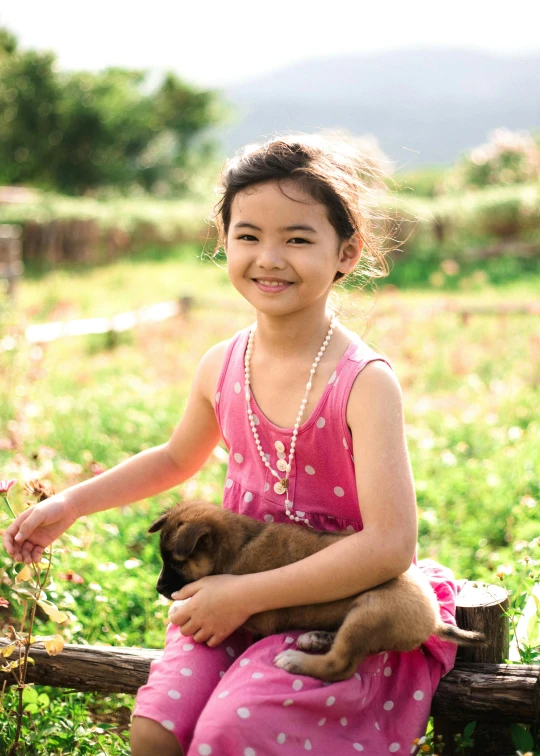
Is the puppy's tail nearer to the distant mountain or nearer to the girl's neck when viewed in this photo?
the girl's neck

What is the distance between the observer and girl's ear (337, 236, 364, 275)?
8.11ft

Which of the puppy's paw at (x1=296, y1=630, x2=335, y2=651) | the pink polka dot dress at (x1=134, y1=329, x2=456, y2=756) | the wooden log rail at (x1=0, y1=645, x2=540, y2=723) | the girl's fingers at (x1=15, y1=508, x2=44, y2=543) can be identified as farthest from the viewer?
the girl's fingers at (x1=15, y1=508, x2=44, y2=543)

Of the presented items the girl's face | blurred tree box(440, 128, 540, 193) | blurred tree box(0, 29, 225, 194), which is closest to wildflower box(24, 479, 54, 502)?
the girl's face

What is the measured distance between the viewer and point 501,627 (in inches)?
94.4

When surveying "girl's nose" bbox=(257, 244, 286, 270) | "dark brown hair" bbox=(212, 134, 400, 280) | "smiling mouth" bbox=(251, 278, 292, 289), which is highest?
"dark brown hair" bbox=(212, 134, 400, 280)

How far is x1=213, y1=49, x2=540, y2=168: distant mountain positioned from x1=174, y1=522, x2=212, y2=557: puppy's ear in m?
77.6

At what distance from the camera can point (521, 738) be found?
2.22m

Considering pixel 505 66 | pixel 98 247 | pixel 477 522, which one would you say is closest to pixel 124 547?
pixel 477 522

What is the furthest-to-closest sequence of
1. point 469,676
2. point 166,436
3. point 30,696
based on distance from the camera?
1. point 166,436
2. point 30,696
3. point 469,676

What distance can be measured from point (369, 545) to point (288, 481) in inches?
16.6

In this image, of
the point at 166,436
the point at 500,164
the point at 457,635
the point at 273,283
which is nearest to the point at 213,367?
the point at 273,283

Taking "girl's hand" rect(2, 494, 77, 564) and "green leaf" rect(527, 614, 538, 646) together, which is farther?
"green leaf" rect(527, 614, 538, 646)

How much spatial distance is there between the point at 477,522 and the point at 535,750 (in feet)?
8.09

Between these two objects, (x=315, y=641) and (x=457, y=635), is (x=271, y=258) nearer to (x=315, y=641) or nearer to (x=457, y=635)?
(x=315, y=641)
